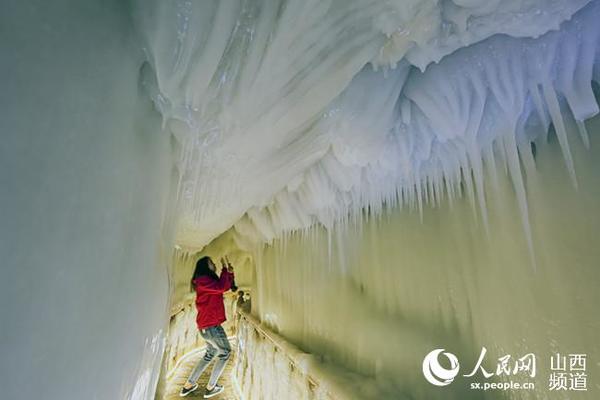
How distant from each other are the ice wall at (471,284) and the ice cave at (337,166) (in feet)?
0.03

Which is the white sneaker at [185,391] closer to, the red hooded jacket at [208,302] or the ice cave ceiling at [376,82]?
the red hooded jacket at [208,302]

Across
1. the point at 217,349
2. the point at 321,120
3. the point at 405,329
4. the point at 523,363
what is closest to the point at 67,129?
the point at 321,120

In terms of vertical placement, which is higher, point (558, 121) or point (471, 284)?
point (558, 121)

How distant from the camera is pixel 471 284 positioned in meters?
1.78

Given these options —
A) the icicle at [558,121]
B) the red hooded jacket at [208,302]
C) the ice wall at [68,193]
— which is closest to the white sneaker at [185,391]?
the red hooded jacket at [208,302]

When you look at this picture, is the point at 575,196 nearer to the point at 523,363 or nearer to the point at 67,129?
the point at 523,363

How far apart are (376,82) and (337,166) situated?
83cm

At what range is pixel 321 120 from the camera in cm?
177

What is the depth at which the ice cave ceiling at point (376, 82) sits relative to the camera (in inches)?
41.0

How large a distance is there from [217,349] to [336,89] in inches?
161

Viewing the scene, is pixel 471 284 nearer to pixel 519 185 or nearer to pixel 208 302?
pixel 519 185

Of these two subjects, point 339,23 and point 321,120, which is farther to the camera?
point 321,120

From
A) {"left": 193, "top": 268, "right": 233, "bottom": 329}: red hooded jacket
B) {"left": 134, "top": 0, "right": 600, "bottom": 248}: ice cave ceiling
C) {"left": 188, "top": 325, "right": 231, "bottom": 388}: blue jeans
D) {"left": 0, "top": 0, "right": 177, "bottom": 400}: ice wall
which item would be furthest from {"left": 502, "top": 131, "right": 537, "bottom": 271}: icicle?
{"left": 188, "top": 325, "right": 231, "bottom": 388}: blue jeans

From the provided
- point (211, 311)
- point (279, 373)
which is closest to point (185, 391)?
point (211, 311)
